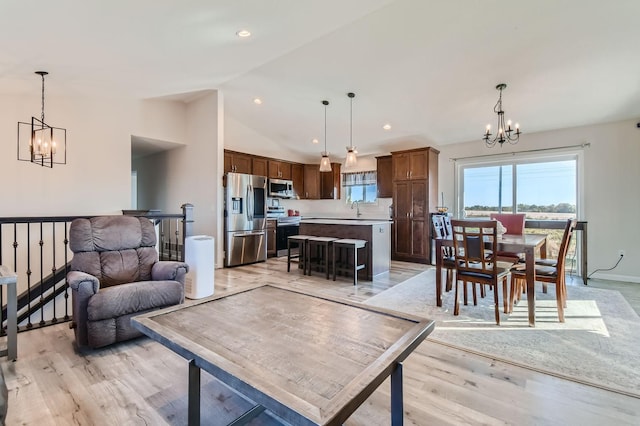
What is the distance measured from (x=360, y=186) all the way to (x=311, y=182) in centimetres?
131

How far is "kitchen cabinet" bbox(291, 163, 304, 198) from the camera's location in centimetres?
773

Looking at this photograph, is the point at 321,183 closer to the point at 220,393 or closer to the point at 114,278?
the point at 114,278

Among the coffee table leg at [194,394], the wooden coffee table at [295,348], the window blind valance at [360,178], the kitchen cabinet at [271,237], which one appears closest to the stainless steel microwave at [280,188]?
the kitchen cabinet at [271,237]

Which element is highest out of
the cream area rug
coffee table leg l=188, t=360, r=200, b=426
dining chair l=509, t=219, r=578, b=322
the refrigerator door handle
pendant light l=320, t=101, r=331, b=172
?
pendant light l=320, t=101, r=331, b=172

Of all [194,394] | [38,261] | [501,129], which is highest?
[501,129]

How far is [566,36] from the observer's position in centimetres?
316

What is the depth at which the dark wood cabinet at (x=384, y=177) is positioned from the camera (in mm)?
6809

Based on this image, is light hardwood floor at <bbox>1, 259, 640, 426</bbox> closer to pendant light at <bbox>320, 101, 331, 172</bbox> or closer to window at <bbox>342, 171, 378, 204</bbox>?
pendant light at <bbox>320, 101, 331, 172</bbox>

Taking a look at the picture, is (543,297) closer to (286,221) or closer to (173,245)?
(286,221)

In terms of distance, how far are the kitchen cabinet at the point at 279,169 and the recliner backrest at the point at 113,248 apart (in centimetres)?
419

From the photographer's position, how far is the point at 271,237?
22.3 ft

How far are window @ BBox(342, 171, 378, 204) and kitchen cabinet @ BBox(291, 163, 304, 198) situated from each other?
1.11 m

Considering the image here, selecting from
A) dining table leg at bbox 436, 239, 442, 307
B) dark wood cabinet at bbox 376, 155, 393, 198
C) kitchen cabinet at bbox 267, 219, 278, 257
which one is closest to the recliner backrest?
dining table leg at bbox 436, 239, 442, 307

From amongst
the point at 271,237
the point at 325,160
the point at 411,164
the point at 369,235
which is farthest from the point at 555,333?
the point at 271,237
